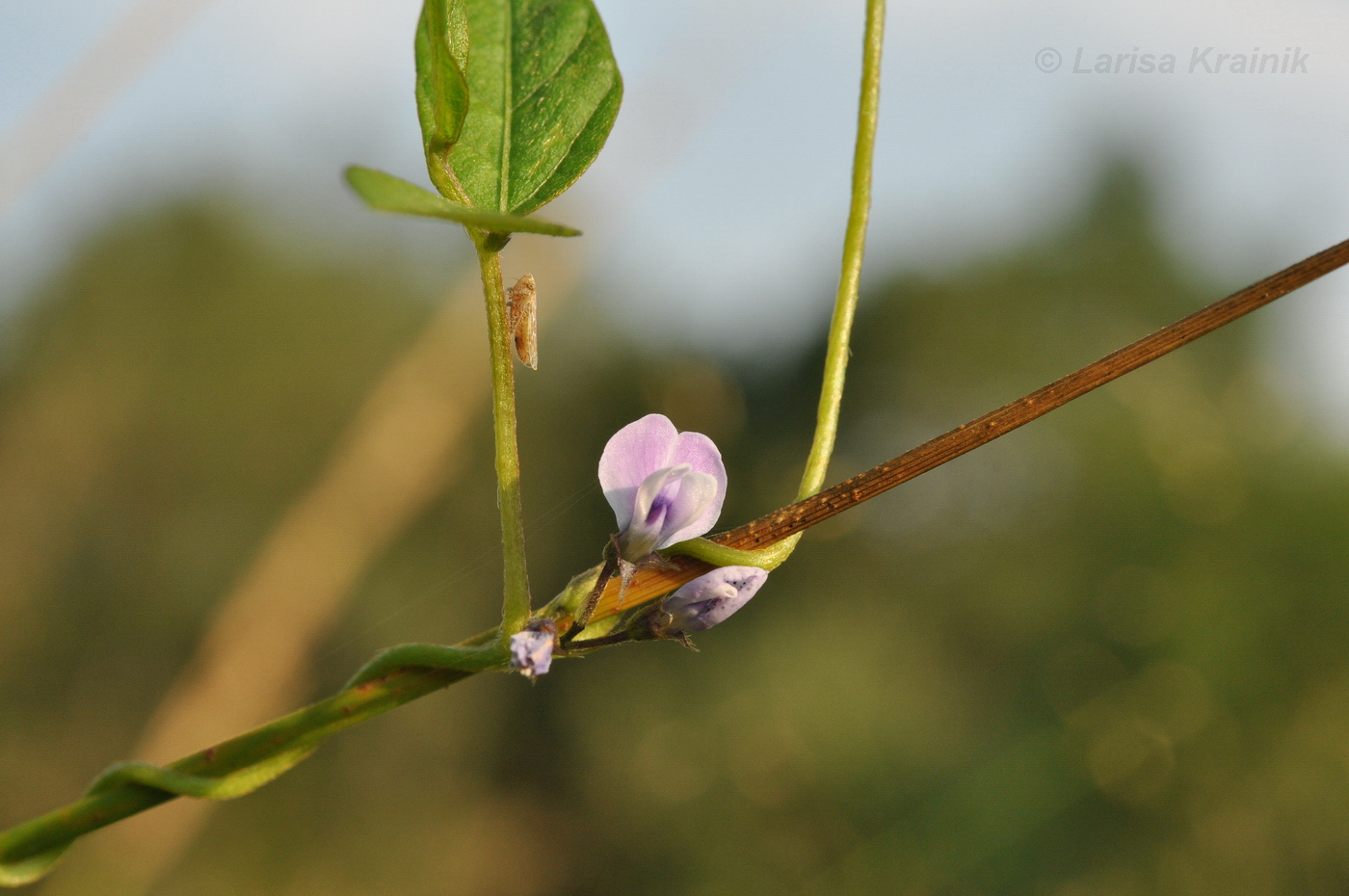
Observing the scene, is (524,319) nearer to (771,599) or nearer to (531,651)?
(531,651)

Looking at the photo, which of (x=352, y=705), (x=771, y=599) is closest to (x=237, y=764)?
(x=352, y=705)

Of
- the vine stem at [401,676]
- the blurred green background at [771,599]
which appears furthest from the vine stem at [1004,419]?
the blurred green background at [771,599]

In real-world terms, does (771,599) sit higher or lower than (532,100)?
lower

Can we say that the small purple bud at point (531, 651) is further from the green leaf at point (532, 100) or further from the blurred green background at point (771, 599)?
the blurred green background at point (771, 599)

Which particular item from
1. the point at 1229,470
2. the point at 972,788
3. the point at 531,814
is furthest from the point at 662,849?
the point at 1229,470

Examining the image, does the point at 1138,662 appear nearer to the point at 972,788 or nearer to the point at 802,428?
the point at 972,788

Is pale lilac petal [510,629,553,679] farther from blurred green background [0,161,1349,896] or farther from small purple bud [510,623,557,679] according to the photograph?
blurred green background [0,161,1349,896]

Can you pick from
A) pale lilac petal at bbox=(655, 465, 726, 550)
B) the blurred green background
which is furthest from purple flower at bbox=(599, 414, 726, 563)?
the blurred green background
